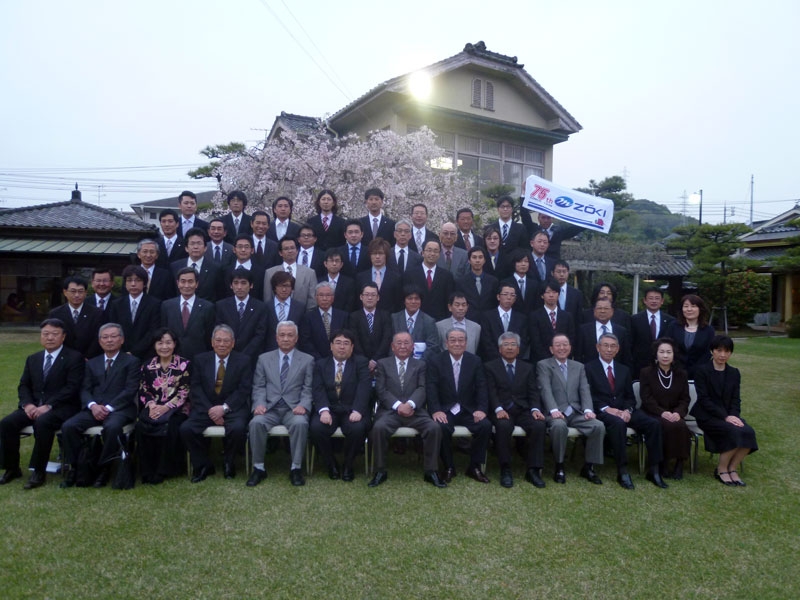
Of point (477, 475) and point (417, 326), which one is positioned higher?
point (417, 326)

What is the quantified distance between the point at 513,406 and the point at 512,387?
0.20 meters

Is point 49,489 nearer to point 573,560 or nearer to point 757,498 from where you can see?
point 573,560

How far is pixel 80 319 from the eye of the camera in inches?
235

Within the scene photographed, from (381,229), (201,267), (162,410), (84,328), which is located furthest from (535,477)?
(84,328)

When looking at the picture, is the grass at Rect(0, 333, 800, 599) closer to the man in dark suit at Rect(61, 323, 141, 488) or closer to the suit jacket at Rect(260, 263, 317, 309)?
the man in dark suit at Rect(61, 323, 141, 488)

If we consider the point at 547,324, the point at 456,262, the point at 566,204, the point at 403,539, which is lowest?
the point at 403,539

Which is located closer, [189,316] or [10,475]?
[10,475]

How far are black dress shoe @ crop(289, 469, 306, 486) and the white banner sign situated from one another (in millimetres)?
5110

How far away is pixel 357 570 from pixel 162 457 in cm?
258

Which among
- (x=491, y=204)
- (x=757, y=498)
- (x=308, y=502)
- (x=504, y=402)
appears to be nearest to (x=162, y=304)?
(x=308, y=502)

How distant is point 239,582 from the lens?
139 inches

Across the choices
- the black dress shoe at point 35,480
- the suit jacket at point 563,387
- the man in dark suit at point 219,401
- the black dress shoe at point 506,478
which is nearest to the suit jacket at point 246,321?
the man in dark suit at point 219,401

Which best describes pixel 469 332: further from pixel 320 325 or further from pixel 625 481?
pixel 625 481

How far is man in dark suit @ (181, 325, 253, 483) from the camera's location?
5.36 m
